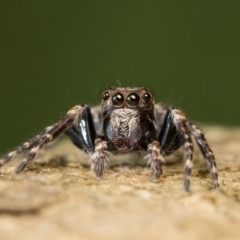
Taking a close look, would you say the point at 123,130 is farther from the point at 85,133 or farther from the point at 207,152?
the point at 207,152

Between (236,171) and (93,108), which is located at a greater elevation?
(93,108)

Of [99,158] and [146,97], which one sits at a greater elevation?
[146,97]

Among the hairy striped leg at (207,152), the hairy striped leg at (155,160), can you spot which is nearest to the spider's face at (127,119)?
the hairy striped leg at (155,160)

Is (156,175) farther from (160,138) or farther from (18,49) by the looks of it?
(18,49)

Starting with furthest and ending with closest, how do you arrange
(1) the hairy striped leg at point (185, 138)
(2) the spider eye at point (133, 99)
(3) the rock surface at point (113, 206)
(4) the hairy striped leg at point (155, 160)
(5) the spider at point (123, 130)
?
(2) the spider eye at point (133, 99), (5) the spider at point (123, 130), (4) the hairy striped leg at point (155, 160), (1) the hairy striped leg at point (185, 138), (3) the rock surface at point (113, 206)

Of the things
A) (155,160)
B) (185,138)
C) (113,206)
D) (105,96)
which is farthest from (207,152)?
(113,206)

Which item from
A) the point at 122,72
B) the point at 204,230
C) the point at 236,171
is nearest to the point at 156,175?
the point at 236,171

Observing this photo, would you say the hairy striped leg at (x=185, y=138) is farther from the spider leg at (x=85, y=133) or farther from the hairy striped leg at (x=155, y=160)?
the spider leg at (x=85, y=133)

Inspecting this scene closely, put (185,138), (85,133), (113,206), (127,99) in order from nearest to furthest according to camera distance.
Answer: (113,206)
(185,138)
(127,99)
(85,133)
